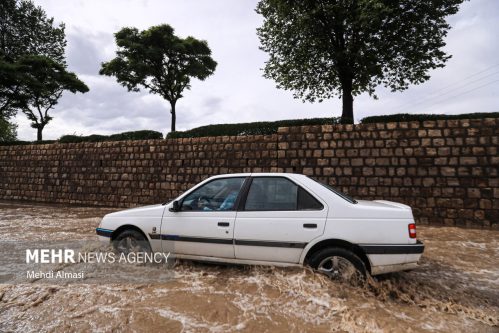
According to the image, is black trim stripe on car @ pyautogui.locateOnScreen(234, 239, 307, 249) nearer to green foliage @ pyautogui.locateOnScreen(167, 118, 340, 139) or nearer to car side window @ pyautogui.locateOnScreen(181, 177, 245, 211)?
car side window @ pyautogui.locateOnScreen(181, 177, 245, 211)

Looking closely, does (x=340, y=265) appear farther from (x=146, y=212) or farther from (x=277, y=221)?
(x=146, y=212)

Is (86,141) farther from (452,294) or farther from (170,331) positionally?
(452,294)

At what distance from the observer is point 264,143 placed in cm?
991

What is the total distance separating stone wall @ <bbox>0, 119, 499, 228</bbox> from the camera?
759cm

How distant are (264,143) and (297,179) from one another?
21.4 feet

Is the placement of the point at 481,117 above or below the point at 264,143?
above

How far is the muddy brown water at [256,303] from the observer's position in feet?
8.46

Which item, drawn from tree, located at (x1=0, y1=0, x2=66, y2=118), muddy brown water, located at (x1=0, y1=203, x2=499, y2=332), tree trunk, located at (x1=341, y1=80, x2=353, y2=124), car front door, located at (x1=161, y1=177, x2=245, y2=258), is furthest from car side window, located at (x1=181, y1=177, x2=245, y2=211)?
tree, located at (x1=0, y1=0, x2=66, y2=118)

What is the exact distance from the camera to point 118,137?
13.9m

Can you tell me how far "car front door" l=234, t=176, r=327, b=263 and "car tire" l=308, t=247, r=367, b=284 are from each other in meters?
0.22

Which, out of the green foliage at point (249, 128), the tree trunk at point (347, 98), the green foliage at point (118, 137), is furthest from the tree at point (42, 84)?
the tree trunk at point (347, 98)

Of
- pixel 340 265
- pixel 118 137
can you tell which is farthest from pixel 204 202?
pixel 118 137

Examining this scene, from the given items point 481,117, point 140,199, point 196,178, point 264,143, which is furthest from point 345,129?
point 140,199

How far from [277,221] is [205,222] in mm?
942
